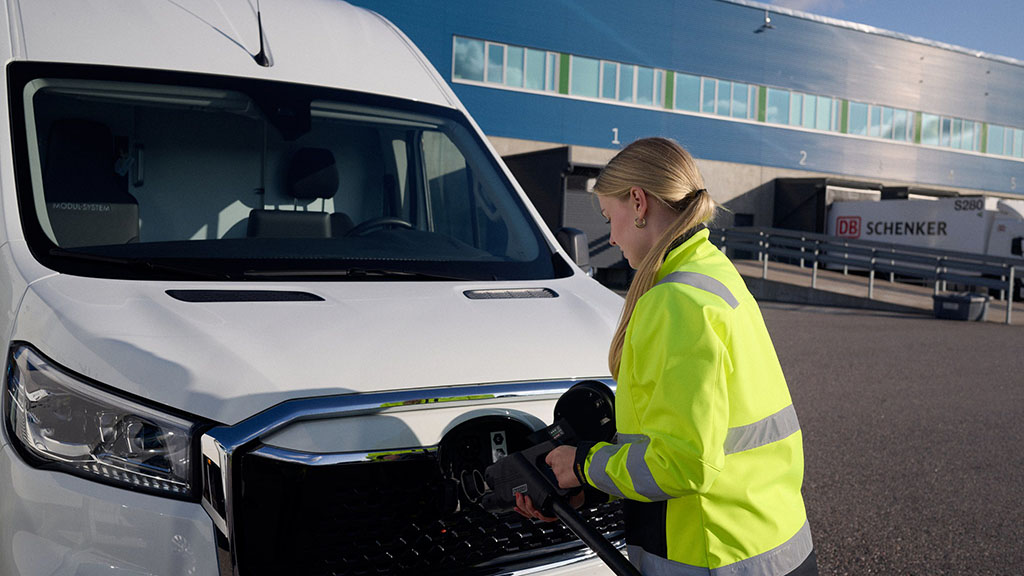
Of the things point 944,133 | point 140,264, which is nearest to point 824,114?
point 944,133

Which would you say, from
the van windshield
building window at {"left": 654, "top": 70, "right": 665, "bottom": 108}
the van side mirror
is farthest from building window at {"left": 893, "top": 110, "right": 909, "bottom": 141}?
the van side mirror

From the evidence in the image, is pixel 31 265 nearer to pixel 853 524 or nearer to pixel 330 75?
pixel 330 75

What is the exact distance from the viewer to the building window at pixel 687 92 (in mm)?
32531

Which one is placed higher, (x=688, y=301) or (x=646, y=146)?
(x=646, y=146)

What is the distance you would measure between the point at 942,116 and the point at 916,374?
112 feet

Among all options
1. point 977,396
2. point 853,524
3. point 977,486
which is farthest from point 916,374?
point 853,524

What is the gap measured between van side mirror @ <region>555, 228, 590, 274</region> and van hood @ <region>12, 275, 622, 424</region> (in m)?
0.89

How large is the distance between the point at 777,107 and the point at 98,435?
3582 cm

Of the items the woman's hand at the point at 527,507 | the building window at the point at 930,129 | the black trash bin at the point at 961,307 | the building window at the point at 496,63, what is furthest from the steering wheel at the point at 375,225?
the building window at the point at 930,129

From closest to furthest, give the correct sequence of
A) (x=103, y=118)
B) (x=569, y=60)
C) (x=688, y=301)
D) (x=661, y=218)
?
(x=688, y=301) < (x=661, y=218) < (x=103, y=118) < (x=569, y=60)

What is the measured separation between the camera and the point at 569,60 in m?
30.0

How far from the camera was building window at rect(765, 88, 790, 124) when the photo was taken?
3459 cm

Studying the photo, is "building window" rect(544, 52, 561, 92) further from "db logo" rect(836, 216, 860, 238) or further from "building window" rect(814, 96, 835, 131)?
"building window" rect(814, 96, 835, 131)

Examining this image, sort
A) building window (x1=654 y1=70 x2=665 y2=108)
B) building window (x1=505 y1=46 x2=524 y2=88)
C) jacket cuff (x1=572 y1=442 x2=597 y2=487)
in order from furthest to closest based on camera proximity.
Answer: building window (x1=654 y1=70 x2=665 y2=108), building window (x1=505 y1=46 x2=524 y2=88), jacket cuff (x1=572 y1=442 x2=597 y2=487)
